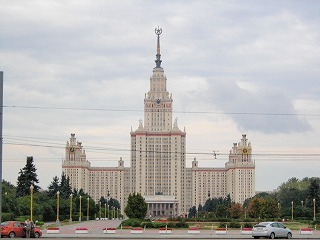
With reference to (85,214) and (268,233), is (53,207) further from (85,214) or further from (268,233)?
(268,233)

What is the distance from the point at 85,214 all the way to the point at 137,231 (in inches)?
3231

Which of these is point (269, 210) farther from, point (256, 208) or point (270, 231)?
point (270, 231)

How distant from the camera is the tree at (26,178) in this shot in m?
110

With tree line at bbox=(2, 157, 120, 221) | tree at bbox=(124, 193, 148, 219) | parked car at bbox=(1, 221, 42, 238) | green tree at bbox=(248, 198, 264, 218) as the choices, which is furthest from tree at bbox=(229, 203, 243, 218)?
parked car at bbox=(1, 221, 42, 238)

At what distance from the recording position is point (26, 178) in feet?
362

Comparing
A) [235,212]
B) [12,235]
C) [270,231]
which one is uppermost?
[270,231]

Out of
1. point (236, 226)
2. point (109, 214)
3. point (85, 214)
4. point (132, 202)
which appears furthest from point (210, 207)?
point (236, 226)

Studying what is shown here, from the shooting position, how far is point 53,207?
10669 centimetres

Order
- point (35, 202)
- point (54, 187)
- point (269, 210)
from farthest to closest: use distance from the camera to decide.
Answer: point (54, 187)
point (269, 210)
point (35, 202)

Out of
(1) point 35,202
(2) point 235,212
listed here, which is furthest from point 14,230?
(2) point 235,212

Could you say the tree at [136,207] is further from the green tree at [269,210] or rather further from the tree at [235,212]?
the tree at [235,212]

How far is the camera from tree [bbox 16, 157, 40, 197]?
359 ft

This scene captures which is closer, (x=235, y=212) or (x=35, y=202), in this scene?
(x=35, y=202)

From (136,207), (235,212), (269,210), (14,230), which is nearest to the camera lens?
(14,230)
